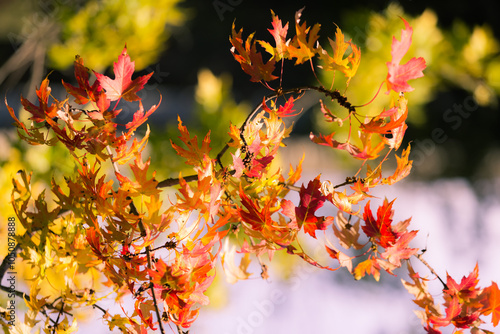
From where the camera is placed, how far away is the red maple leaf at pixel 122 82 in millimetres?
331

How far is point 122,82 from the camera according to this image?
1.11 ft

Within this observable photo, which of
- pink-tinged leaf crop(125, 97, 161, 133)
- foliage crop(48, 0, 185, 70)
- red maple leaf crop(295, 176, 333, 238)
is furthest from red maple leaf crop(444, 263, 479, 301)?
foliage crop(48, 0, 185, 70)

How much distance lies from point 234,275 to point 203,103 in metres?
0.40

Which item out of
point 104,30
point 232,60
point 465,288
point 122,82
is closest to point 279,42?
point 122,82

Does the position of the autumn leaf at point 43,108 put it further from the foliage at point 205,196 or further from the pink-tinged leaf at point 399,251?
the pink-tinged leaf at point 399,251

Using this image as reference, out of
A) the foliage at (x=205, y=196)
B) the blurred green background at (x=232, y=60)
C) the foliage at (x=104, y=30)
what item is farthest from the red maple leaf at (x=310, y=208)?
the foliage at (x=104, y=30)

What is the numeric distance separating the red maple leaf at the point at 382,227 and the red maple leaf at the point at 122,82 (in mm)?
205

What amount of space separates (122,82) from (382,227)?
0.23 metres

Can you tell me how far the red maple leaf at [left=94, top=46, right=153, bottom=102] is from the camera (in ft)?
1.09

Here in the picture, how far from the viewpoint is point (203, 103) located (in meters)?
0.76

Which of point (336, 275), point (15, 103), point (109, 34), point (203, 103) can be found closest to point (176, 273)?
point (203, 103)

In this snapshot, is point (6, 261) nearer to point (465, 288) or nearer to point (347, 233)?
point (347, 233)

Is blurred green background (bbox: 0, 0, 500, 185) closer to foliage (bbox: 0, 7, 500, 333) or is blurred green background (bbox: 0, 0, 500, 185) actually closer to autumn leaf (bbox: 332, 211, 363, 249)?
foliage (bbox: 0, 7, 500, 333)

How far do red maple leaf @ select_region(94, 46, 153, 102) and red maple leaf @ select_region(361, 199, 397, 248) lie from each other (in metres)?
0.21
